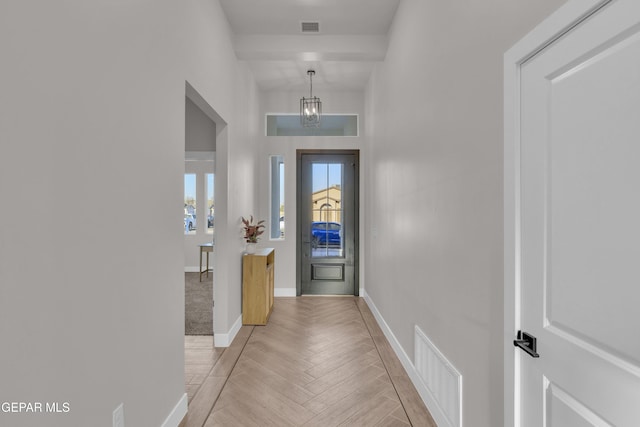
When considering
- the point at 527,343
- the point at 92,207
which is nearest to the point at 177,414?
the point at 92,207

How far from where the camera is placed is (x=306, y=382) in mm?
2703

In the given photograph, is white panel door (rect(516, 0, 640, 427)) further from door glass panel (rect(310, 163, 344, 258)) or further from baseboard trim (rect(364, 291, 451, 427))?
door glass panel (rect(310, 163, 344, 258))

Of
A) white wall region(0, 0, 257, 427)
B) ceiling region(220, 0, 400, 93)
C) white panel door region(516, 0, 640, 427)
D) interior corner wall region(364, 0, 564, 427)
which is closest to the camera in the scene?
white panel door region(516, 0, 640, 427)

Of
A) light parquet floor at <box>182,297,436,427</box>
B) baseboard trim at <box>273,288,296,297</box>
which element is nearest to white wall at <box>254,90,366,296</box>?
baseboard trim at <box>273,288,296,297</box>

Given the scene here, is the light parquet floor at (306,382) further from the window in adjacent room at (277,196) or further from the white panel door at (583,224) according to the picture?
the window in adjacent room at (277,196)

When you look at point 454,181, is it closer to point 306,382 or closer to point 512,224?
point 512,224

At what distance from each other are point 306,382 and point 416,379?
87cm

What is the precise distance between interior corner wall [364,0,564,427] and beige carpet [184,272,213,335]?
227 cm

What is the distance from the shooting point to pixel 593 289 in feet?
3.30

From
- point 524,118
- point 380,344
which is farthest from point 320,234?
point 524,118

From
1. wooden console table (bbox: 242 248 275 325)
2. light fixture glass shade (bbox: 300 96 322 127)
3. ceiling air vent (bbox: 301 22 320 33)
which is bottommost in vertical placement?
wooden console table (bbox: 242 248 275 325)

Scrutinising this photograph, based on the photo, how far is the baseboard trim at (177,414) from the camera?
2.03m

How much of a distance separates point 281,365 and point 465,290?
6.34ft

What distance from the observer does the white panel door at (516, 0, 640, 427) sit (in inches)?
35.1
